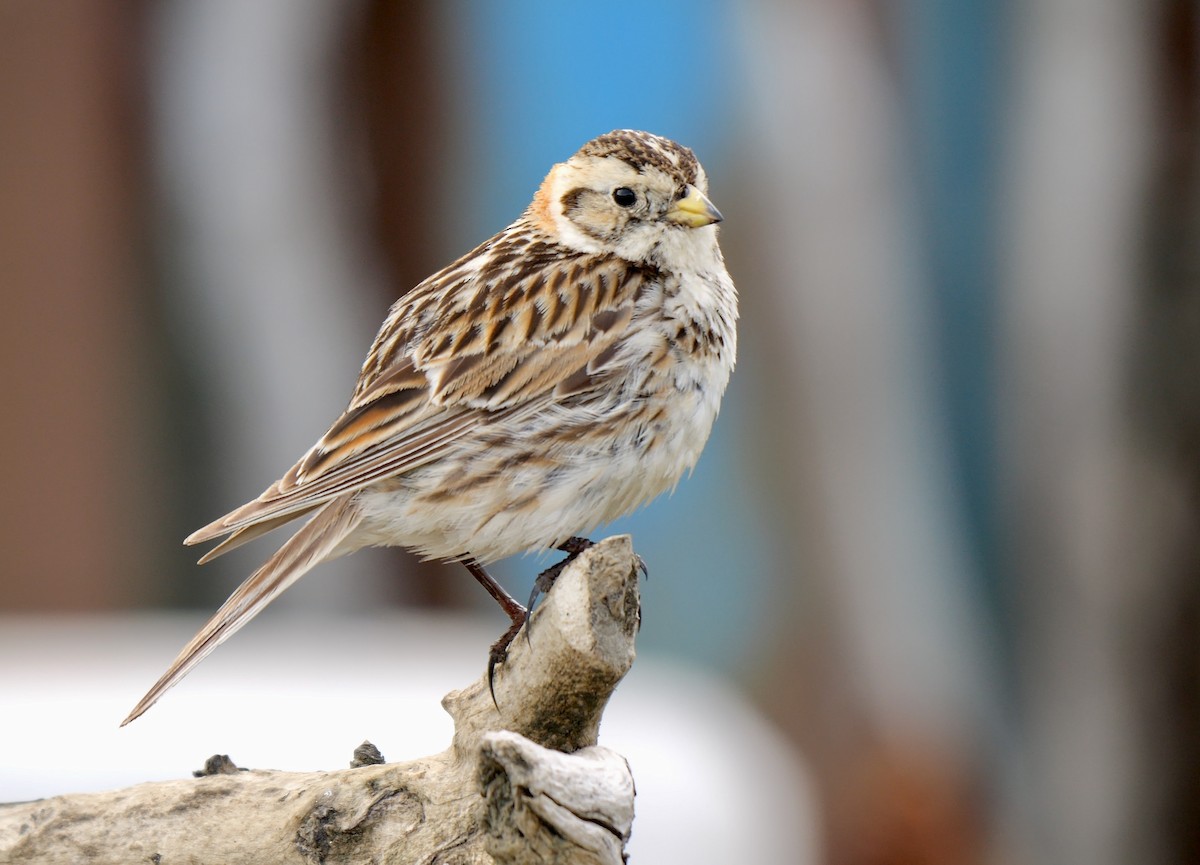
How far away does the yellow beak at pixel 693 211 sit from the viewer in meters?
3.34

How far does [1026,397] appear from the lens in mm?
7500

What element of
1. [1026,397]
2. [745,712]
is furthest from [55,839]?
[1026,397]

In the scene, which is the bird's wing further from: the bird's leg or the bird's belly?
the bird's leg

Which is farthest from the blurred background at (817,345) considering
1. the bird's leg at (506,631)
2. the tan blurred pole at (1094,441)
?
the bird's leg at (506,631)

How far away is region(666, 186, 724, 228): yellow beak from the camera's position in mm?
3338

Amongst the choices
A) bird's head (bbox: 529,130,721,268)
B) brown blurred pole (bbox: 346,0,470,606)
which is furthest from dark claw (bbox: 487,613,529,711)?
brown blurred pole (bbox: 346,0,470,606)

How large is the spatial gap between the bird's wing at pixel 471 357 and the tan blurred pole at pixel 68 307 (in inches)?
194

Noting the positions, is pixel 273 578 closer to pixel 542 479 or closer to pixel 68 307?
pixel 542 479

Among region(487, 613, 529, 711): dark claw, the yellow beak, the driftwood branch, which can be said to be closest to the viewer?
the driftwood branch

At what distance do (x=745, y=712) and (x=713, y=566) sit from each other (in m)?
1.32

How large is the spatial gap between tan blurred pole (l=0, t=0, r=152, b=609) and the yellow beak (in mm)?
5210

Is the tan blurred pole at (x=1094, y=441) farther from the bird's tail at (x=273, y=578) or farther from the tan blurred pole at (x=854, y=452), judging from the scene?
the bird's tail at (x=273, y=578)

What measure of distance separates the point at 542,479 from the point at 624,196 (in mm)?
696

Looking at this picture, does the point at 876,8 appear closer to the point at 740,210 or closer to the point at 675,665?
the point at 740,210
